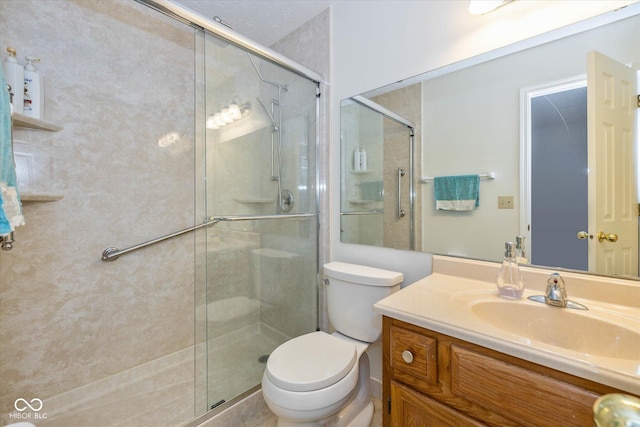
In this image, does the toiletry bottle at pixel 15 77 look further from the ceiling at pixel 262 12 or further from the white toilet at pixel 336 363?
the white toilet at pixel 336 363

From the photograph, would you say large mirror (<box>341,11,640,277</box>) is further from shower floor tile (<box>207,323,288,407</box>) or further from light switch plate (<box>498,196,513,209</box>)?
shower floor tile (<box>207,323,288,407</box>)

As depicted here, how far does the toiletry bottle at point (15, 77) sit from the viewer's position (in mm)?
1217

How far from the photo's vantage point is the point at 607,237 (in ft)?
3.03

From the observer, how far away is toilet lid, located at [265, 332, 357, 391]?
3.41 feet

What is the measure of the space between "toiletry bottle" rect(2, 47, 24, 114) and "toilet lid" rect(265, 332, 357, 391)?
163 centimetres

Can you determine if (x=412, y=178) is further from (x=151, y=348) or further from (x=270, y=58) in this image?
(x=151, y=348)

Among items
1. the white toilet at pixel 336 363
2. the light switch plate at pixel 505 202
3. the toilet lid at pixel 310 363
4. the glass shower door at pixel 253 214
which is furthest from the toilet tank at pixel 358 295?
the light switch plate at pixel 505 202

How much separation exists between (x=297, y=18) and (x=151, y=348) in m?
2.41

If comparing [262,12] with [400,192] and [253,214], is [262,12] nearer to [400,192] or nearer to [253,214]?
[253,214]

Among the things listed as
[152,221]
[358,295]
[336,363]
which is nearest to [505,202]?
[358,295]

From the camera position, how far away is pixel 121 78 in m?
1.62

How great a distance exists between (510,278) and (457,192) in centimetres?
43

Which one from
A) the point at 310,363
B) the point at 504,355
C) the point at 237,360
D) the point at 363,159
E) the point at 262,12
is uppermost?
the point at 262,12

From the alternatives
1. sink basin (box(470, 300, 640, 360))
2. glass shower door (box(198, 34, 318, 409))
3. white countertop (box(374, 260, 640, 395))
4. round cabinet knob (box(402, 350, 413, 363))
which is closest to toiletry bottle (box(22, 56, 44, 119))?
glass shower door (box(198, 34, 318, 409))
